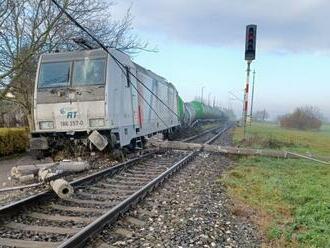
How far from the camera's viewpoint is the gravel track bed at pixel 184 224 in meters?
5.73

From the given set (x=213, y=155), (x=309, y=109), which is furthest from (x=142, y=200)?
(x=309, y=109)

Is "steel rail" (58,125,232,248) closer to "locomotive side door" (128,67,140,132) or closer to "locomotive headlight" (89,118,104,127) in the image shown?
"locomotive headlight" (89,118,104,127)

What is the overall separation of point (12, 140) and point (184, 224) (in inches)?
446

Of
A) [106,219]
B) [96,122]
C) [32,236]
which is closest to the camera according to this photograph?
[32,236]

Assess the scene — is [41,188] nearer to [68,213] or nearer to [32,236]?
[68,213]

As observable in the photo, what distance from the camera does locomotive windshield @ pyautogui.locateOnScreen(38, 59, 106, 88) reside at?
12891mm

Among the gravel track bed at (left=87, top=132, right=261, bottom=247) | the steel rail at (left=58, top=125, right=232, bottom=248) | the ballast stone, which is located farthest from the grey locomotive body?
the gravel track bed at (left=87, top=132, right=261, bottom=247)

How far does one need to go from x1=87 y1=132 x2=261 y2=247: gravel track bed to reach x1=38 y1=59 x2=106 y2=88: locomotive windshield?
184 inches

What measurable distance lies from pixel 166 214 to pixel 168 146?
1012 cm

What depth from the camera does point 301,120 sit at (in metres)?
84.9

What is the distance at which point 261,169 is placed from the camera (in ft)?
46.0

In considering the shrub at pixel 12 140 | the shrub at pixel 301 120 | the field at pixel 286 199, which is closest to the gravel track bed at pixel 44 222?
the field at pixel 286 199

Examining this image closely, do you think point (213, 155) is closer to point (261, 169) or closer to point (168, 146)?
point (168, 146)

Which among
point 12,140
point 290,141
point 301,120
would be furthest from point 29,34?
point 301,120
